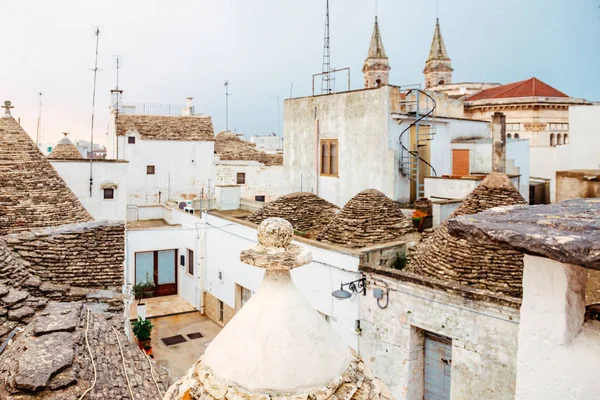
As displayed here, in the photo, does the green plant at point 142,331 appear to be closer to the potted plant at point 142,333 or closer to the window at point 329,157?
the potted plant at point 142,333

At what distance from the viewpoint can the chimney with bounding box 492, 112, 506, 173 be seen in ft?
41.8

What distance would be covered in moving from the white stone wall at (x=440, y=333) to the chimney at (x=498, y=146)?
444 cm

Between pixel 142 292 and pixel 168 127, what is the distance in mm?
17128

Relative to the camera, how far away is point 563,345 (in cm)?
364

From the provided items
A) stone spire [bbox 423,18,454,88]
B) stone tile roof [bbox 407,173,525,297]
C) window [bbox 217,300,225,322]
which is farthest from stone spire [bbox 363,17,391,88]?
stone tile roof [bbox 407,173,525,297]

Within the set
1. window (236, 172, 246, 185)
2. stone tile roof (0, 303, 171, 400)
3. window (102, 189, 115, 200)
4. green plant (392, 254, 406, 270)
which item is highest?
window (236, 172, 246, 185)

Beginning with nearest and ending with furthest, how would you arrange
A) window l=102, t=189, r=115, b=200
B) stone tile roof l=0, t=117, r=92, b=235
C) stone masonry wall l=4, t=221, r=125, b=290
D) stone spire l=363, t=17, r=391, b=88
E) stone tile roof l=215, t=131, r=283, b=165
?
stone masonry wall l=4, t=221, r=125, b=290 < stone tile roof l=0, t=117, r=92, b=235 < window l=102, t=189, r=115, b=200 < stone tile roof l=215, t=131, r=283, b=165 < stone spire l=363, t=17, r=391, b=88

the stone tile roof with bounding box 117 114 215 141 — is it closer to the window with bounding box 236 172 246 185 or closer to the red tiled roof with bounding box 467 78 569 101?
the window with bounding box 236 172 246 185

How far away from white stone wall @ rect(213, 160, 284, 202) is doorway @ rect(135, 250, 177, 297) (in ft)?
43.5

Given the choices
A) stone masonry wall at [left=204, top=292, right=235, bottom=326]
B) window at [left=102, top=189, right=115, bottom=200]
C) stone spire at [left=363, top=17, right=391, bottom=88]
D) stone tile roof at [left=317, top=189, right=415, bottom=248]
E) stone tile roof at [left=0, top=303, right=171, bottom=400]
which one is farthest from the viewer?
stone spire at [left=363, top=17, right=391, bottom=88]

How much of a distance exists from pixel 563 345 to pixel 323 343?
6.62 ft

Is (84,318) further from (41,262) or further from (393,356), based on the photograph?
(393,356)

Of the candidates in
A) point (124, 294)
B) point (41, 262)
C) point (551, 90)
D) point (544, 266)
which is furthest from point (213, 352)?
point (551, 90)

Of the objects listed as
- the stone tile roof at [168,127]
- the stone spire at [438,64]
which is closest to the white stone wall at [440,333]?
the stone tile roof at [168,127]
